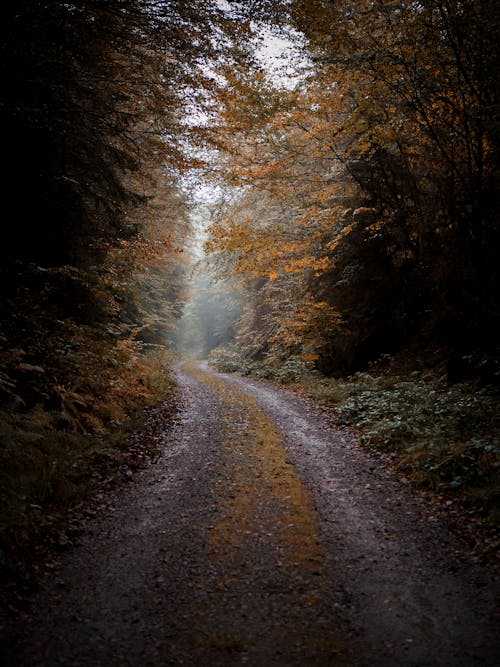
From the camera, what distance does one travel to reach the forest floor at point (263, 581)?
10.0 feet

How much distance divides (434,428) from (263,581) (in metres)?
4.98

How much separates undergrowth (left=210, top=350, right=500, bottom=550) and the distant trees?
1290mm

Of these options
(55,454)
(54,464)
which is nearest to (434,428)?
(54,464)

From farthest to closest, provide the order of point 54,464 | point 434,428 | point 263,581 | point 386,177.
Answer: point 386,177 < point 434,428 < point 54,464 < point 263,581

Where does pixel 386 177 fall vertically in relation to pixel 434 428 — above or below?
above

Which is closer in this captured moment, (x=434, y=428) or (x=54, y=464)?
(x=54, y=464)

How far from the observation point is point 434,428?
24.1ft

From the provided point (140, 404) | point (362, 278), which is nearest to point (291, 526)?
point (140, 404)

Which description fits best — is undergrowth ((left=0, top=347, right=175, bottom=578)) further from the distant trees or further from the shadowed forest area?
the distant trees

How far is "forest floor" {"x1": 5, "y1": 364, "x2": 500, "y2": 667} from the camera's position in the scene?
10.0 ft

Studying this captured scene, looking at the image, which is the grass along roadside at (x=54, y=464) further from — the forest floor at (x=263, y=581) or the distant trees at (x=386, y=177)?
the distant trees at (x=386, y=177)

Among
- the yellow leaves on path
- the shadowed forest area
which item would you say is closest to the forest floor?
the yellow leaves on path

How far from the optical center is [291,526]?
16.4ft

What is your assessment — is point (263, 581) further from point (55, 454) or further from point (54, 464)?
point (55, 454)
